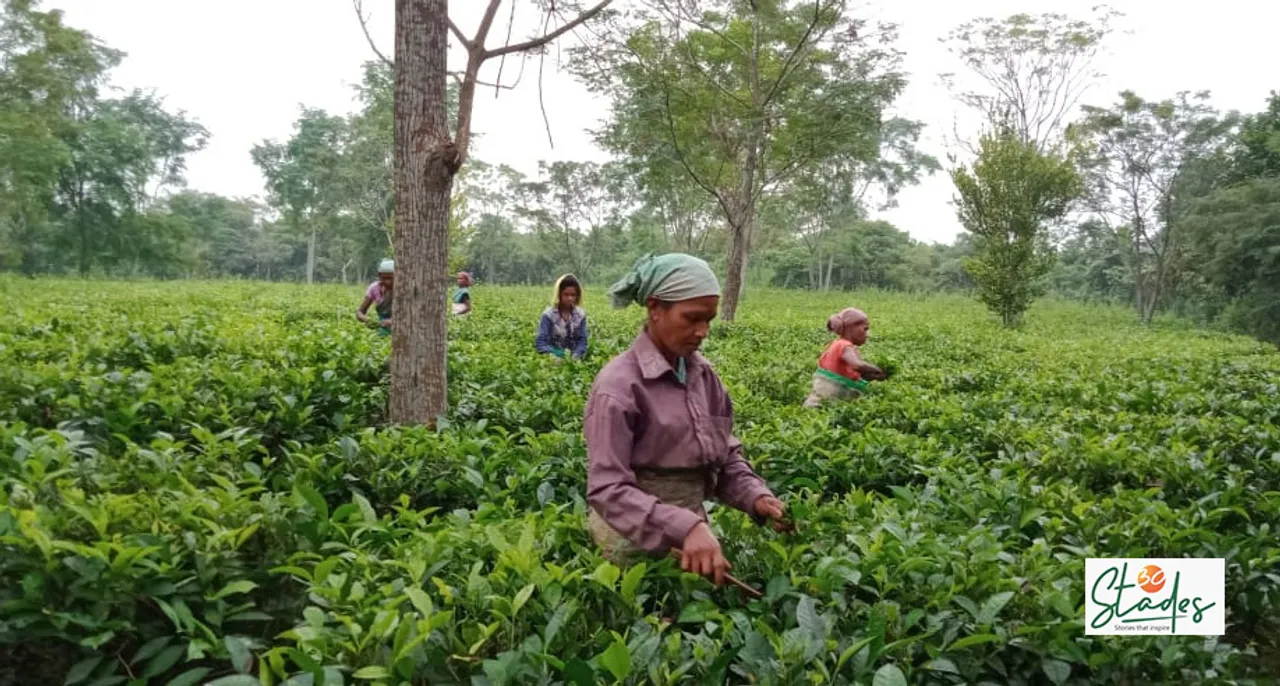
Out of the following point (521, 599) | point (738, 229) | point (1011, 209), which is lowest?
point (521, 599)

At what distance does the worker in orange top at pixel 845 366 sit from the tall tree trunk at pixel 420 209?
2.77 metres

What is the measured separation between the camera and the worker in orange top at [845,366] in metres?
5.77

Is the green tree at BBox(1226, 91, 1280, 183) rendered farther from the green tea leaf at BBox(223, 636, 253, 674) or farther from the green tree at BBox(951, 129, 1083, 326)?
the green tea leaf at BBox(223, 636, 253, 674)

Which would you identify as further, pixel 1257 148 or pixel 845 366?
pixel 1257 148

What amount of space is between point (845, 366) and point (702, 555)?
4336 millimetres

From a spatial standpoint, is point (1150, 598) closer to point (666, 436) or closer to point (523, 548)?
point (666, 436)

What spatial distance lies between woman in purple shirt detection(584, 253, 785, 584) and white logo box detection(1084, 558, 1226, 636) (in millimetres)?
861

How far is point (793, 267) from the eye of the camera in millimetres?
47594

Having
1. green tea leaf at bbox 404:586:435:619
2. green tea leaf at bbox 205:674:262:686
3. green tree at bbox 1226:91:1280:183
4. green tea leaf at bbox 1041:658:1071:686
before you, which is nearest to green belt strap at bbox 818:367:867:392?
green tea leaf at bbox 1041:658:1071:686

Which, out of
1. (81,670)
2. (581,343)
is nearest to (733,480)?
(81,670)

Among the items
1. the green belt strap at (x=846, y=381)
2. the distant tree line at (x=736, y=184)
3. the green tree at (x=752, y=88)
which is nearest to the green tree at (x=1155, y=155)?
the distant tree line at (x=736, y=184)

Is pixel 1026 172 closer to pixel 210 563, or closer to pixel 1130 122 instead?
pixel 1130 122

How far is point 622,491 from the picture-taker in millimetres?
1958

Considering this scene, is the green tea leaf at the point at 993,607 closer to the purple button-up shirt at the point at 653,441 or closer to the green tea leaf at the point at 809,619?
the green tea leaf at the point at 809,619
